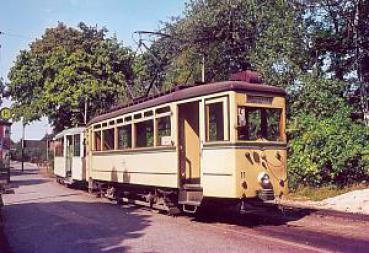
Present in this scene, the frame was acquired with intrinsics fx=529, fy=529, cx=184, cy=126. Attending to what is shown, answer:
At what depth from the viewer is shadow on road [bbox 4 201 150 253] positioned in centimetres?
946

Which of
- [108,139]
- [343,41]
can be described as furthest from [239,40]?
[108,139]

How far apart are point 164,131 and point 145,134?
122 centimetres

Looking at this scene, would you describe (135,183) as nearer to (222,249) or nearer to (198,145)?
(198,145)

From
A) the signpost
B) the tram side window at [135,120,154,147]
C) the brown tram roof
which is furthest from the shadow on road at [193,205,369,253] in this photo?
the signpost

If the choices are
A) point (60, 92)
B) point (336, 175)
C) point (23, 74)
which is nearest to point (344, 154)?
point (336, 175)

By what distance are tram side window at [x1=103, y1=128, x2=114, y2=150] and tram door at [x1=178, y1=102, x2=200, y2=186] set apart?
5.07 meters

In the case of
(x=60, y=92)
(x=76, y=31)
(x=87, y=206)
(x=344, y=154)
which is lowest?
(x=87, y=206)

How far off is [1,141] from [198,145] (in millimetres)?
5774

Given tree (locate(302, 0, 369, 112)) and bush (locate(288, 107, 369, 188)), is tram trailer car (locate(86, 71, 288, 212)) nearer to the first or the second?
bush (locate(288, 107, 369, 188))

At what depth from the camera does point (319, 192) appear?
18.0 metres

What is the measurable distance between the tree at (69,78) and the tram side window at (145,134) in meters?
22.2

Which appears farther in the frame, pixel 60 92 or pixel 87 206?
pixel 60 92

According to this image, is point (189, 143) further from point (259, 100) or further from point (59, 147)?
point (59, 147)

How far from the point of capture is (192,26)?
2731 centimetres
